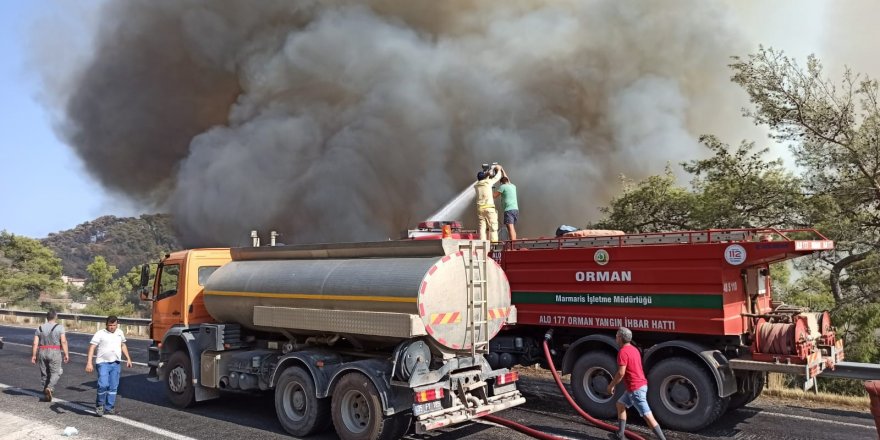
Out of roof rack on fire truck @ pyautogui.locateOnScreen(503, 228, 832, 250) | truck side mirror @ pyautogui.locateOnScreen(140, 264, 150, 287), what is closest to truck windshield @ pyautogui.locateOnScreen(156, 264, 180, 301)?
truck side mirror @ pyautogui.locateOnScreen(140, 264, 150, 287)

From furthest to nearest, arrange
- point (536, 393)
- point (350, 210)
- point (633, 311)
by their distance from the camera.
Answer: point (350, 210) → point (536, 393) → point (633, 311)

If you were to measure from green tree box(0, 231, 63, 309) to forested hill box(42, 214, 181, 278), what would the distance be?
159 feet

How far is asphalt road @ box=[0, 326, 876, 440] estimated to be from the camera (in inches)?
264

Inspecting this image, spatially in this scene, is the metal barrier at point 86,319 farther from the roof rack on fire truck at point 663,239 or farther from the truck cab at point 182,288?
the roof rack on fire truck at point 663,239

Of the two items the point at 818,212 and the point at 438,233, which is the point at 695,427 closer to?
the point at 438,233

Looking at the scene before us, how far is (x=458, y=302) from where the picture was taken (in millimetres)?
6438

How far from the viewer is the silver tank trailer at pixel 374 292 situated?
6125mm

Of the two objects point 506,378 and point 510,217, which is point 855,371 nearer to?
point 506,378

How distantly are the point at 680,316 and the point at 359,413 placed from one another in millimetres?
3800

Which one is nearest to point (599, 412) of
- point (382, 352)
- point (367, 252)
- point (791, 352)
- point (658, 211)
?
point (791, 352)

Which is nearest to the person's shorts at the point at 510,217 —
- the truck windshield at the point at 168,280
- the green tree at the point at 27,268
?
the truck windshield at the point at 168,280

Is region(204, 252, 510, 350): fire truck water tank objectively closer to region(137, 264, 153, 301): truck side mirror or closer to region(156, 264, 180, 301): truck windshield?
region(156, 264, 180, 301): truck windshield

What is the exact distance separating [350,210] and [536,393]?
19.5 m

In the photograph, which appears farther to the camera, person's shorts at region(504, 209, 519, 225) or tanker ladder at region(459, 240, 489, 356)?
person's shorts at region(504, 209, 519, 225)
